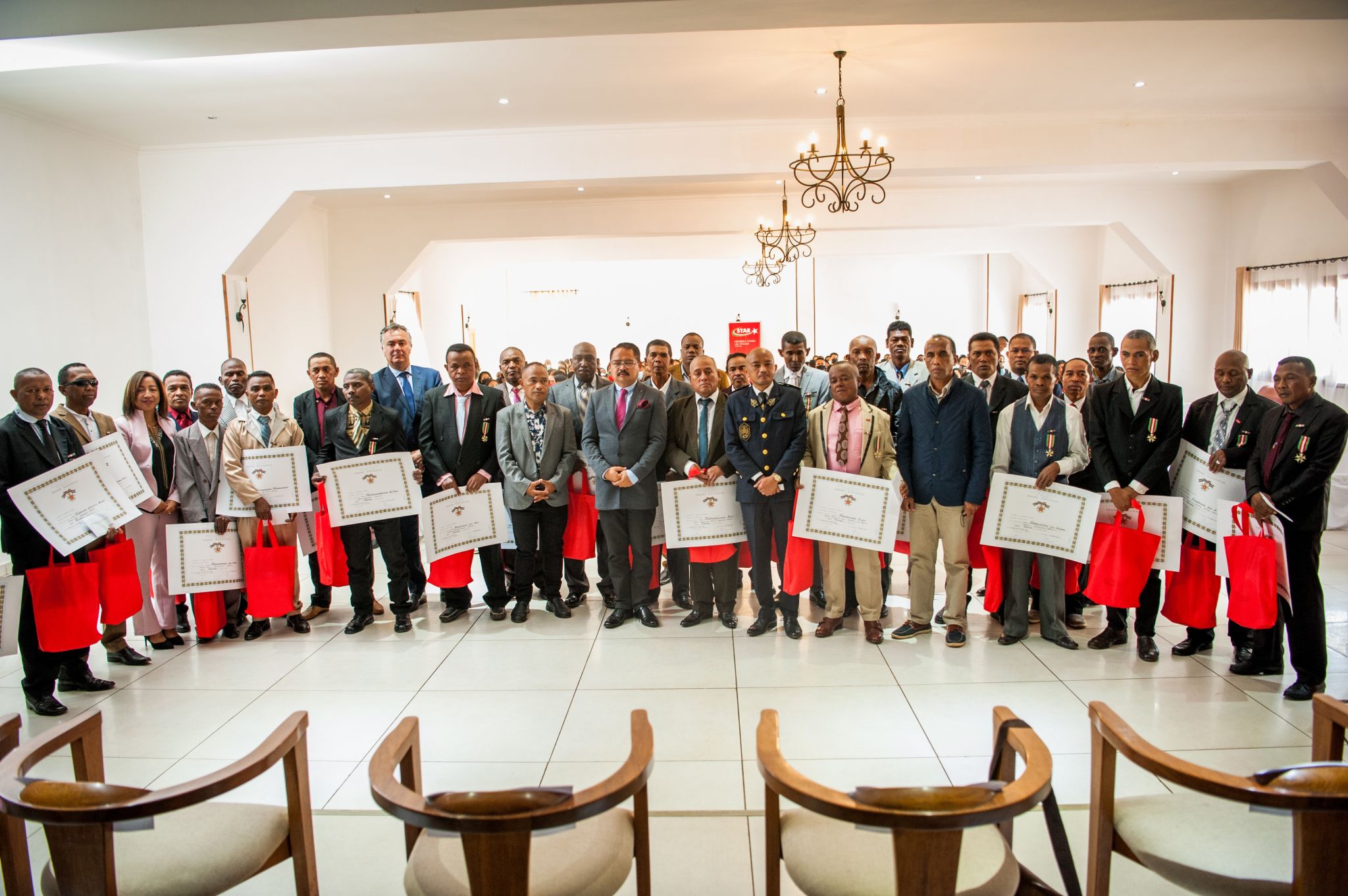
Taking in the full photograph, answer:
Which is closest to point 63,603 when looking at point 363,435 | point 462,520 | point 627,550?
point 363,435

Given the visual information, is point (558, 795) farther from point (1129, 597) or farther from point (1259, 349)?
point (1259, 349)

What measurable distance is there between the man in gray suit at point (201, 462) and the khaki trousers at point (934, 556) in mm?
3904

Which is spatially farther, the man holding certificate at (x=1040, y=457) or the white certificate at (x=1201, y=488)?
the man holding certificate at (x=1040, y=457)

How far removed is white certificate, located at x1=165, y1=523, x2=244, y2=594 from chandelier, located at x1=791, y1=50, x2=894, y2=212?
4.17m

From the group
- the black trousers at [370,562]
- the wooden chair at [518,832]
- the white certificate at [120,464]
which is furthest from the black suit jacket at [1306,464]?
the white certificate at [120,464]

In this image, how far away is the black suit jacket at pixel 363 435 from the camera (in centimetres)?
483

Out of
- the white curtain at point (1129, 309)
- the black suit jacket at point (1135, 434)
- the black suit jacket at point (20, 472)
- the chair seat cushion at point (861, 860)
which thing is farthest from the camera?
the white curtain at point (1129, 309)

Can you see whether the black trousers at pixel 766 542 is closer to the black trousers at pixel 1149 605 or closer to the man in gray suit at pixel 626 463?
the man in gray suit at pixel 626 463

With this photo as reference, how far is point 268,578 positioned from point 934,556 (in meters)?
3.80

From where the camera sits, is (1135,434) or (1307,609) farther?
(1135,434)

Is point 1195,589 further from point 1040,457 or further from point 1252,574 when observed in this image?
point 1040,457

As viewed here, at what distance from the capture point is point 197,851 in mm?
1925

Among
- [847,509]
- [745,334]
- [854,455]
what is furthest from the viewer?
[745,334]

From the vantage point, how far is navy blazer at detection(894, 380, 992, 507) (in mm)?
4277
